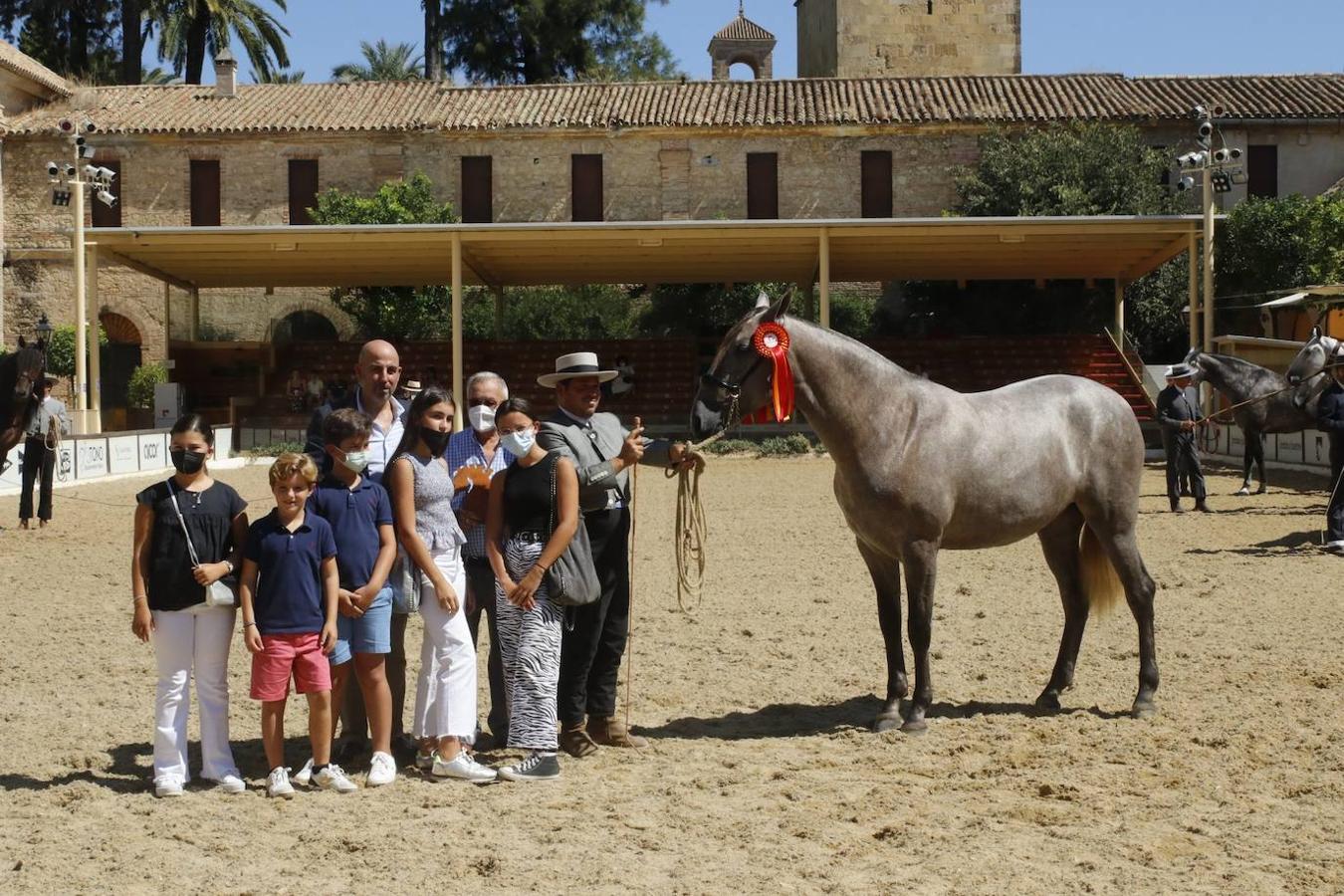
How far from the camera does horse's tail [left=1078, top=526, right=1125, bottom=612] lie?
6852mm

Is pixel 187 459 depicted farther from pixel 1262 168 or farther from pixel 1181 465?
pixel 1262 168

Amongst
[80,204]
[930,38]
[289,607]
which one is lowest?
[289,607]

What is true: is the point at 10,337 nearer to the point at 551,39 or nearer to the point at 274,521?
the point at 551,39

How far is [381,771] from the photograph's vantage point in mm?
5355

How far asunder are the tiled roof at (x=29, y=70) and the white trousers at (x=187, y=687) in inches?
1399

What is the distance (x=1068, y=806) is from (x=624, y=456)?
2.18 meters

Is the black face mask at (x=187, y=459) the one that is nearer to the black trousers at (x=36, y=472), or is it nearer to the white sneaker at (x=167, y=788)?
the white sneaker at (x=167, y=788)

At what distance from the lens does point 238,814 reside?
498 cm

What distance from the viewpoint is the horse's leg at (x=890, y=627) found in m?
6.20

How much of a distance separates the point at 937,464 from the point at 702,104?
3240cm

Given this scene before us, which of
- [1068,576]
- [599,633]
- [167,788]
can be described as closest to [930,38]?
[1068,576]

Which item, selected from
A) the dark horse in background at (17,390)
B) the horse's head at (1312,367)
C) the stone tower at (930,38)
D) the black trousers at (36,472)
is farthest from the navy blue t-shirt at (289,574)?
the stone tower at (930,38)

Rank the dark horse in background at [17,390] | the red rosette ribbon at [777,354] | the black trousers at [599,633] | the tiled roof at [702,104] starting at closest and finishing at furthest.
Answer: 1. the black trousers at [599,633]
2. the red rosette ribbon at [777,354]
3. the dark horse in background at [17,390]
4. the tiled roof at [702,104]

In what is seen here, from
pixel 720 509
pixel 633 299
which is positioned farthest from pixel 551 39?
pixel 720 509
